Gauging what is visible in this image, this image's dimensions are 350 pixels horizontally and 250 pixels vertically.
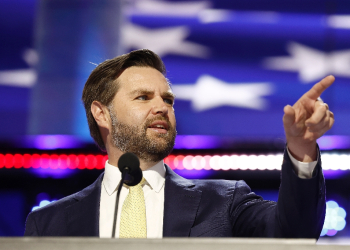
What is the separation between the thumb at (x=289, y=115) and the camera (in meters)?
1.20

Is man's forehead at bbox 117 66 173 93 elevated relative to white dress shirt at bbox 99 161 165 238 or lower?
elevated

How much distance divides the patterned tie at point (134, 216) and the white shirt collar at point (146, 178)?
8cm

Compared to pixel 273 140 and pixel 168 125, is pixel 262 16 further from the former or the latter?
pixel 168 125

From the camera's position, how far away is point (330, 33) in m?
3.56

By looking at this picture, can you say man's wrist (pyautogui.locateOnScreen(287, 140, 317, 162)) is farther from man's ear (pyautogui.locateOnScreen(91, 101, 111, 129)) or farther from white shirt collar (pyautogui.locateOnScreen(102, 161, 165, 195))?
man's ear (pyautogui.locateOnScreen(91, 101, 111, 129))

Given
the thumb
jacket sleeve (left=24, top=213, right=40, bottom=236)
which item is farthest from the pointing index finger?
jacket sleeve (left=24, top=213, right=40, bottom=236)

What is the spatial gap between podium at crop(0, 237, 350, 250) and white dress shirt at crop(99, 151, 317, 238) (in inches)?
29.8

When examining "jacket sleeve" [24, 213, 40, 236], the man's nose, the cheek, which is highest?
the man's nose

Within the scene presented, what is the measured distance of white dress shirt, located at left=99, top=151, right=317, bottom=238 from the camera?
1.64m

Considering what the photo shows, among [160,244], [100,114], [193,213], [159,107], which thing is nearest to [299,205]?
[193,213]

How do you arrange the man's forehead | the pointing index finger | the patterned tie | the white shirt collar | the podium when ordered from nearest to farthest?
the podium → the pointing index finger → the patterned tie → the white shirt collar → the man's forehead

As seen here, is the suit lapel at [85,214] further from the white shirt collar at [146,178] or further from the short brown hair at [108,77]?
the short brown hair at [108,77]

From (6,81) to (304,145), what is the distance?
294 cm

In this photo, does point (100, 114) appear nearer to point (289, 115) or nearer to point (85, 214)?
point (85, 214)
